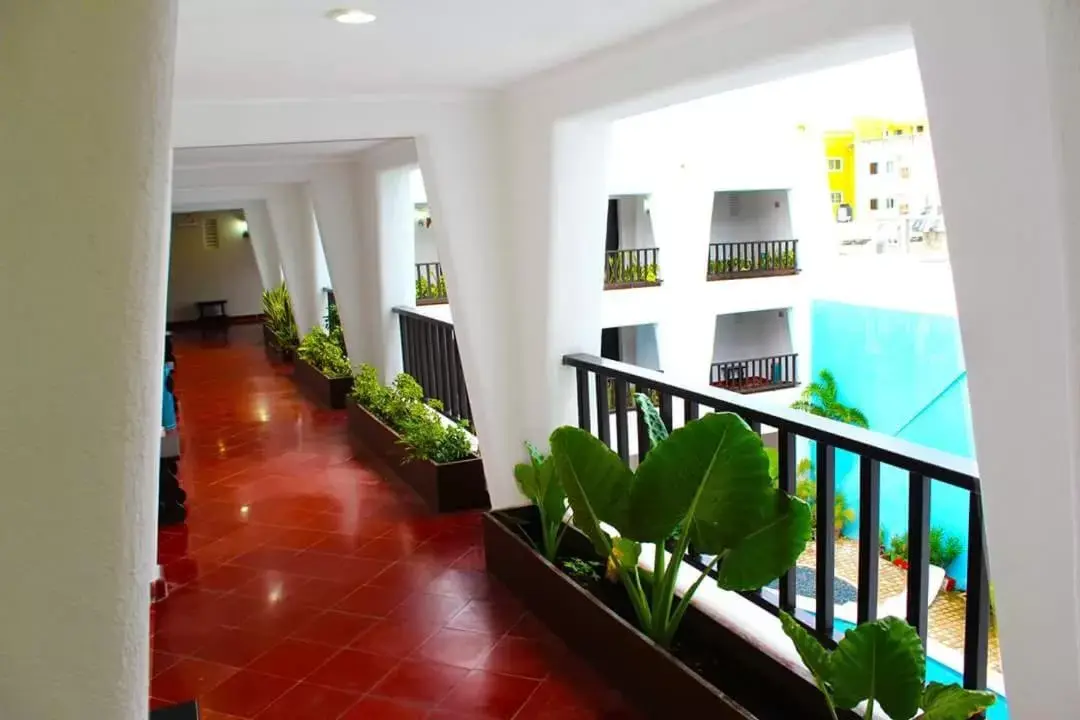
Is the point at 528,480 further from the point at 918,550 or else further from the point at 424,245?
the point at 424,245

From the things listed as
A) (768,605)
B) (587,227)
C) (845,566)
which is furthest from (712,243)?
(768,605)

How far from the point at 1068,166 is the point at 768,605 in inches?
99.1

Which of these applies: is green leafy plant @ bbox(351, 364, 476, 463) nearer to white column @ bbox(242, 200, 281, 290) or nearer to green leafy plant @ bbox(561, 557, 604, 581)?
green leafy plant @ bbox(561, 557, 604, 581)

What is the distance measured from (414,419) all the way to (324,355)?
3.59 meters

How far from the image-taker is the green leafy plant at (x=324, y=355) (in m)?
9.77

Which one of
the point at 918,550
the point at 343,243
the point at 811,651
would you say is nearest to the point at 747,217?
the point at 343,243

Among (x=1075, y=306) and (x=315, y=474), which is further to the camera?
(x=315, y=474)

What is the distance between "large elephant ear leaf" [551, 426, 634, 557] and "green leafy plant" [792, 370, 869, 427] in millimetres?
12971

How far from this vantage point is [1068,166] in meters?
1.31

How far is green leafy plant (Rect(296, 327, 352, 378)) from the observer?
9766mm

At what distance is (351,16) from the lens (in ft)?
9.42

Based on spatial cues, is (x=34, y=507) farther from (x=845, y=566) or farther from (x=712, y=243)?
(x=712, y=243)

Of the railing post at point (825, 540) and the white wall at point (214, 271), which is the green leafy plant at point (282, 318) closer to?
the white wall at point (214, 271)

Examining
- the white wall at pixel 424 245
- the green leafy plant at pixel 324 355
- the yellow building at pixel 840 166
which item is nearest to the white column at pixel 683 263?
the yellow building at pixel 840 166
